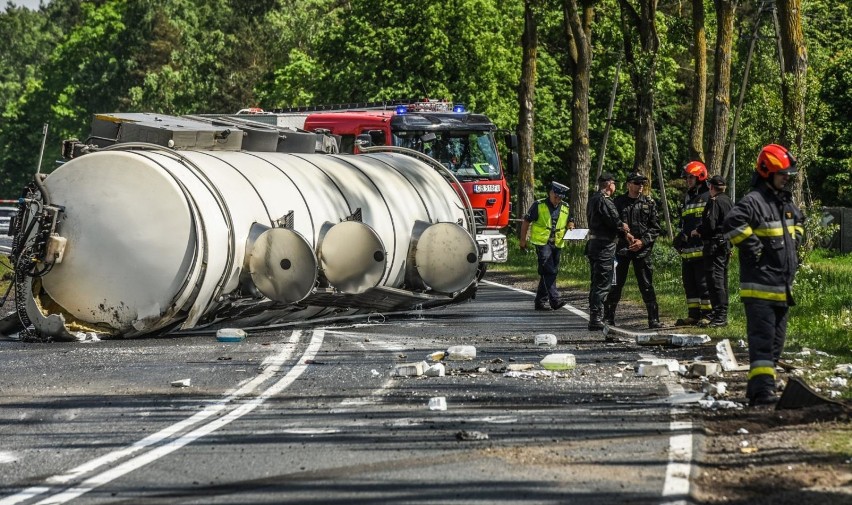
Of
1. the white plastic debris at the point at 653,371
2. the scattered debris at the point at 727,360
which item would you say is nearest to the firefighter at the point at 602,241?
the scattered debris at the point at 727,360

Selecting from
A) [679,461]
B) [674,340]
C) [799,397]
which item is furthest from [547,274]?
[679,461]

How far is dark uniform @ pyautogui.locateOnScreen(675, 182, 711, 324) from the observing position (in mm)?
16844

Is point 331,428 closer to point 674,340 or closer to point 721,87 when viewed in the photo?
point 674,340

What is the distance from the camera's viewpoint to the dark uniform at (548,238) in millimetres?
20125

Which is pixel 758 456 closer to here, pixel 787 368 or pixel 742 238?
pixel 742 238

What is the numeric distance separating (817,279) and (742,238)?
1088 centimetres

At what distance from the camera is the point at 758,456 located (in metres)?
8.32

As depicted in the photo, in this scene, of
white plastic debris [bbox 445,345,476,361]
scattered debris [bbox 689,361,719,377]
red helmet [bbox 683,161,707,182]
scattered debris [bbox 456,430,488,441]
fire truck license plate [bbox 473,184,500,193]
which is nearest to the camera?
scattered debris [bbox 456,430,488,441]

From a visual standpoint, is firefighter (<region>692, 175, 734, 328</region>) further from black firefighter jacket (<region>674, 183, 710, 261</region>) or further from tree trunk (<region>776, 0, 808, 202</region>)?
tree trunk (<region>776, 0, 808, 202</region>)

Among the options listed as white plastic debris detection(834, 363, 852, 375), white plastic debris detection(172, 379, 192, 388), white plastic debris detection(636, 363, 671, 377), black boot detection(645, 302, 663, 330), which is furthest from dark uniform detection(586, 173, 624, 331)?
white plastic debris detection(172, 379, 192, 388)

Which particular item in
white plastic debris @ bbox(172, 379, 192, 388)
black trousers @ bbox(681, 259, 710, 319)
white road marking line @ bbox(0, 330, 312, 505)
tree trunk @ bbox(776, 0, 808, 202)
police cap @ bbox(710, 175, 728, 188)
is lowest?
white plastic debris @ bbox(172, 379, 192, 388)

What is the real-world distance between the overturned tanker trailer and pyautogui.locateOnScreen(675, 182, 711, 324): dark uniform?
362 centimetres

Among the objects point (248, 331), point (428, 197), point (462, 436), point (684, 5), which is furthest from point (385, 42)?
point (462, 436)

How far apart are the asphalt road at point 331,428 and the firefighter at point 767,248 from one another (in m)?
0.89
